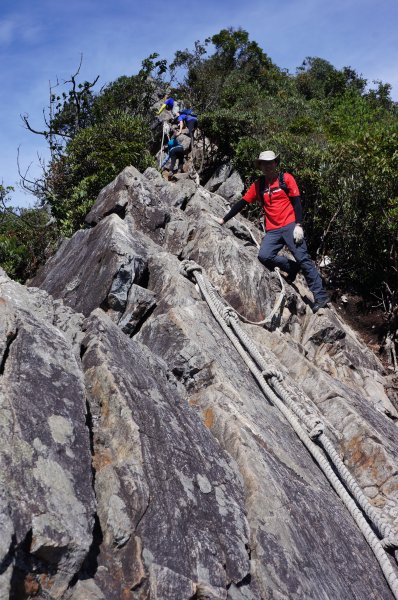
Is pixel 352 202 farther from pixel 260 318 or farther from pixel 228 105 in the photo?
pixel 228 105

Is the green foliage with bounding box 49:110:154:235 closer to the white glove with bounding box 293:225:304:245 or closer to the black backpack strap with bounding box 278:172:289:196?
the black backpack strap with bounding box 278:172:289:196

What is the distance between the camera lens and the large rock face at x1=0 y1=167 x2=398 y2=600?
3598 mm

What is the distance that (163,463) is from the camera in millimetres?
4461

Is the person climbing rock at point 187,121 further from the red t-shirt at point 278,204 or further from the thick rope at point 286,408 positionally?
the thick rope at point 286,408

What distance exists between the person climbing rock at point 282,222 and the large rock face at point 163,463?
2.66 metres

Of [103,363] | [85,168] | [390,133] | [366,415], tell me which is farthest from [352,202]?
[103,363]

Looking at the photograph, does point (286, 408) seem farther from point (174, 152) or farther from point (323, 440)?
point (174, 152)

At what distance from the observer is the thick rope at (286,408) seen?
16.6 feet

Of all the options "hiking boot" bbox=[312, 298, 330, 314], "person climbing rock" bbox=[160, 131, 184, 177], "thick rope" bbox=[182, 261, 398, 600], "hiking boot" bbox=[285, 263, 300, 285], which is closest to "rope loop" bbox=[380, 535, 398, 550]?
"thick rope" bbox=[182, 261, 398, 600]

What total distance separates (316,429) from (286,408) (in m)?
0.54

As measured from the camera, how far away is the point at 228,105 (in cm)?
3027

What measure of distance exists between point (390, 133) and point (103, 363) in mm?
12238

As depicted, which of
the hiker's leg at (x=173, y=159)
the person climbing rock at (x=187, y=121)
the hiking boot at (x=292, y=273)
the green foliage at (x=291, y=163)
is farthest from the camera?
the person climbing rock at (x=187, y=121)

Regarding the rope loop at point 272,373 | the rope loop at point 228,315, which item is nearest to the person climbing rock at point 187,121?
the rope loop at point 228,315
